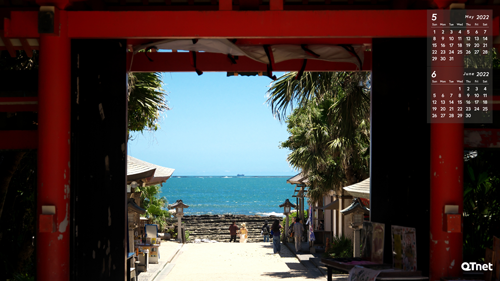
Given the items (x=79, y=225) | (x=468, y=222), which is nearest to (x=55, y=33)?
(x=79, y=225)

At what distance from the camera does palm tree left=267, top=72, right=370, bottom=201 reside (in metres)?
11.5

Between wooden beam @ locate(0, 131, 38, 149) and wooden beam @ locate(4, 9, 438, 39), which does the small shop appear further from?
wooden beam @ locate(4, 9, 438, 39)

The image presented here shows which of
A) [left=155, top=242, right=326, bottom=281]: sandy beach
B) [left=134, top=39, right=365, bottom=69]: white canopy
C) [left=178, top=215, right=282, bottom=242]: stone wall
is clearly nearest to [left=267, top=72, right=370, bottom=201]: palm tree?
[left=155, top=242, right=326, bottom=281]: sandy beach

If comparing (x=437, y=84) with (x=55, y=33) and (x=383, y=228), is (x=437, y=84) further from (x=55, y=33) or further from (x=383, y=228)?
(x=55, y=33)

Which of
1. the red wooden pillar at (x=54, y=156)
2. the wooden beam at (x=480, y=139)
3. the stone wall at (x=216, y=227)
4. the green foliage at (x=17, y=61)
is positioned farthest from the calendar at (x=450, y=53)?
the stone wall at (x=216, y=227)

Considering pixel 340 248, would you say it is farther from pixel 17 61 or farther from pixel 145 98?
pixel 17 61

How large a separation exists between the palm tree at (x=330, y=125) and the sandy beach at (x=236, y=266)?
3083mm

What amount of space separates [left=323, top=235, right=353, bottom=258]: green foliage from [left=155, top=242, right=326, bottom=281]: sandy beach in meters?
1.22

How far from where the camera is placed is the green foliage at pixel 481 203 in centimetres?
731

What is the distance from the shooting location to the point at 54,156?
540 centimetres

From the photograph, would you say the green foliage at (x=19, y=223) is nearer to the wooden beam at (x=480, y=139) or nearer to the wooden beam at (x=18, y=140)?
the wooden beam at (x=18, y=140)

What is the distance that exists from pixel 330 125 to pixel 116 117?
9355 mm

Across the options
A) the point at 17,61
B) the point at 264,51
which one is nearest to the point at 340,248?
the point at 264,51

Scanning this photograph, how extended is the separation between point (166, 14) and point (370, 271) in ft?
12.0
